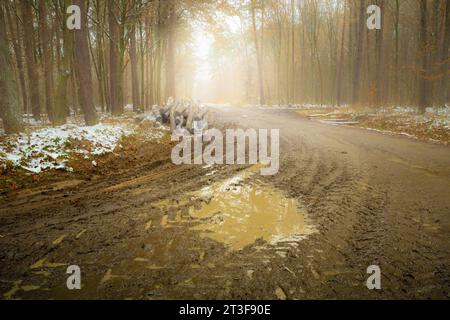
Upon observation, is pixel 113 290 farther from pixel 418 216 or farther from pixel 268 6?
pixel 268 6

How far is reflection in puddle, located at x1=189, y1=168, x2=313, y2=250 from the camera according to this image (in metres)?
3.32

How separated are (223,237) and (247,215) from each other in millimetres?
707

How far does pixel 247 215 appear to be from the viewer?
Result: 12.8 feet

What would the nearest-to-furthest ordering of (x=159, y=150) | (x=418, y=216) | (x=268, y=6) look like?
(x=418, y=216)
(x=159, y=150)
(x=268, y=6)

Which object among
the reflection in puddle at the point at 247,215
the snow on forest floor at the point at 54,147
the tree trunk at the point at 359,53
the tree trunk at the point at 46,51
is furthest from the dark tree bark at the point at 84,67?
the tree trunk at the point at 359,53

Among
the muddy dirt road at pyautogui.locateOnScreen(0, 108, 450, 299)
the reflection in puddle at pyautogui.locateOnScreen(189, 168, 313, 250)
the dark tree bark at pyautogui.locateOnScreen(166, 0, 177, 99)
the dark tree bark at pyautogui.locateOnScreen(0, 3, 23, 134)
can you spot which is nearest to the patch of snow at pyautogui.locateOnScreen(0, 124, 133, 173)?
the dark tree bark at pyautogui.locateOnScreen(0, 3, 23, 134)

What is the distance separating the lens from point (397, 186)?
Result: 193 inches

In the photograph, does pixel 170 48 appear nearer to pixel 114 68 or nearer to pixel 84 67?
pixel 114 68

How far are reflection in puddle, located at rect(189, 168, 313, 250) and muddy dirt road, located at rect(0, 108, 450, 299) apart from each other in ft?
0.10

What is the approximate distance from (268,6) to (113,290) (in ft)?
103

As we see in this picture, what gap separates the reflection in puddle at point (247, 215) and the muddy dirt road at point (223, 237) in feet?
0.10

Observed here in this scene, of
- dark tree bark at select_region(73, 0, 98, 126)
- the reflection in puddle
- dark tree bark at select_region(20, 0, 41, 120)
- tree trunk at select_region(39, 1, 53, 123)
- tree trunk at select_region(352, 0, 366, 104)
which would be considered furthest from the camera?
tree trunk at select_region(352, 0, 366, 104)

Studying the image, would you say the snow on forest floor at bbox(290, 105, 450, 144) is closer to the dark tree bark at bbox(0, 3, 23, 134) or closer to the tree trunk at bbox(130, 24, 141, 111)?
the tree trunk at bbox(130, 24, 141, 111)

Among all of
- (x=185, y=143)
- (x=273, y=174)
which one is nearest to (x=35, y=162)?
(x=185, y=143)
